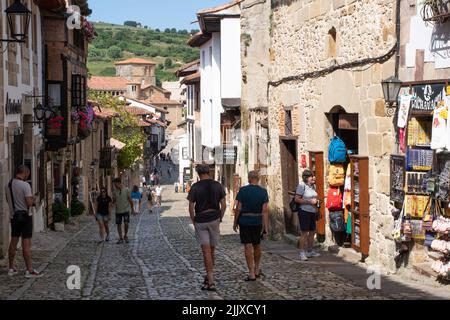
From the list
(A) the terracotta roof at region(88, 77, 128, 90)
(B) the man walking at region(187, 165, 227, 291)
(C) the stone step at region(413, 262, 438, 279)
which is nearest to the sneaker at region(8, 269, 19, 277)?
(B) the man walking at region(187, 165, 227, 291)

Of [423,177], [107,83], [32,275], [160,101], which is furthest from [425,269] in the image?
[160,101]

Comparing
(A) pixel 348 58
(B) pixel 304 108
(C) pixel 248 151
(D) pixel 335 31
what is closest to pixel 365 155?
(A) pixel 348 58

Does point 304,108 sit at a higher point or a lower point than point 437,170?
higher

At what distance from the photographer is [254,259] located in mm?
11789

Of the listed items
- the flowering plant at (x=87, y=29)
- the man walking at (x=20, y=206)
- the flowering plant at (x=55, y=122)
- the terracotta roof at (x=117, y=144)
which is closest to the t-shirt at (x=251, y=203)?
the man walking at (x=20, y=206)

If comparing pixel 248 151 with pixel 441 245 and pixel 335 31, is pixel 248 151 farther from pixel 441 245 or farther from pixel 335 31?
pixel 441 245

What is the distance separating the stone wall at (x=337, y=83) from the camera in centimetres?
1292

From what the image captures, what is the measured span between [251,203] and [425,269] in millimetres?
2581

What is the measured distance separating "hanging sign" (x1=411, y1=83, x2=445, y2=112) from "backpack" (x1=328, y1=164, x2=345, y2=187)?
13.4ft

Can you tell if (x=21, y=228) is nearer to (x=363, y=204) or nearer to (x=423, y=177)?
(x=363, y=204)

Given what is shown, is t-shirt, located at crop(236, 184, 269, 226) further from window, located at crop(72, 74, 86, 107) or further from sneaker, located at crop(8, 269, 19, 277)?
window, located at crop(72, 74, 86, 107)

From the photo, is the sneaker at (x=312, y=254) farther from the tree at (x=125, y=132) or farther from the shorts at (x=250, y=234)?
the tree at (x=125, y=132)

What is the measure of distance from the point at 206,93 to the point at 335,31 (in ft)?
86.9

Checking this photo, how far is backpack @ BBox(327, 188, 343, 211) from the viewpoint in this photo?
1550 cm
